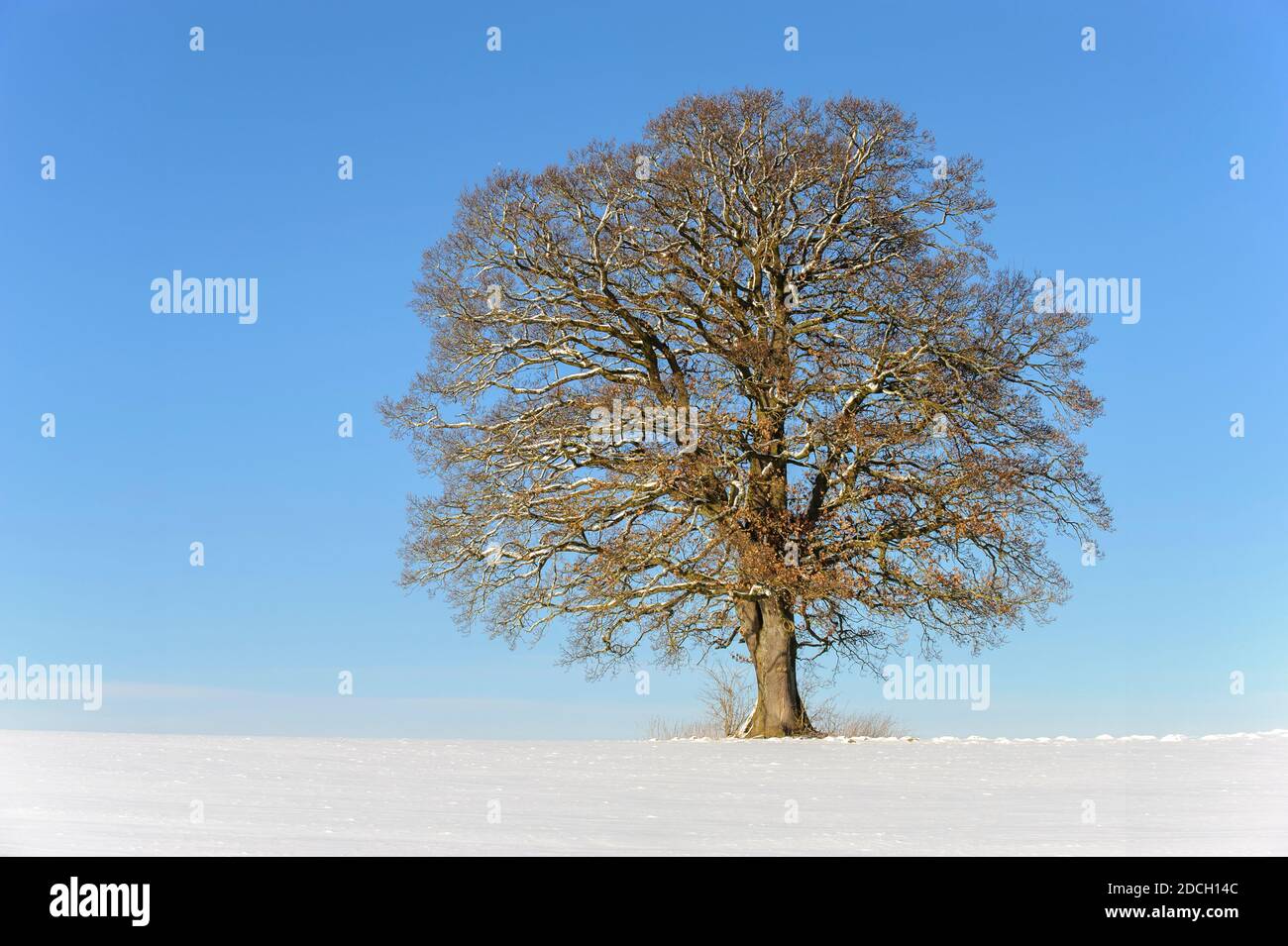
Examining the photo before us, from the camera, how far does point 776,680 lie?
2033 cm

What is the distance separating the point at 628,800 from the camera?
9695 millimetres

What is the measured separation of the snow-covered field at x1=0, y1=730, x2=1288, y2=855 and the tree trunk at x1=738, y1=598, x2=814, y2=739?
14.1ft

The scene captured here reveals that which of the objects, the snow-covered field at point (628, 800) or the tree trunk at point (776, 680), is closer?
the snow-covered field at point (628, 800)

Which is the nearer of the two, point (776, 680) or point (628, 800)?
point (628, 800)

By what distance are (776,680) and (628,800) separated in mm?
10914

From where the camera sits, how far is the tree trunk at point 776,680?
20219 mm

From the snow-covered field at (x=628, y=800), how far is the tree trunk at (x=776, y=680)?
14.1 ft

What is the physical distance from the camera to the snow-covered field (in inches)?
291

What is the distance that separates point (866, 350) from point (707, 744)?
6785 millimetres

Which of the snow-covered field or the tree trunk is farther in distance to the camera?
the tree trunk

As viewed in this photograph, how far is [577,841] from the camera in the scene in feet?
24.0

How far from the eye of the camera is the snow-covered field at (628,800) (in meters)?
7.39
